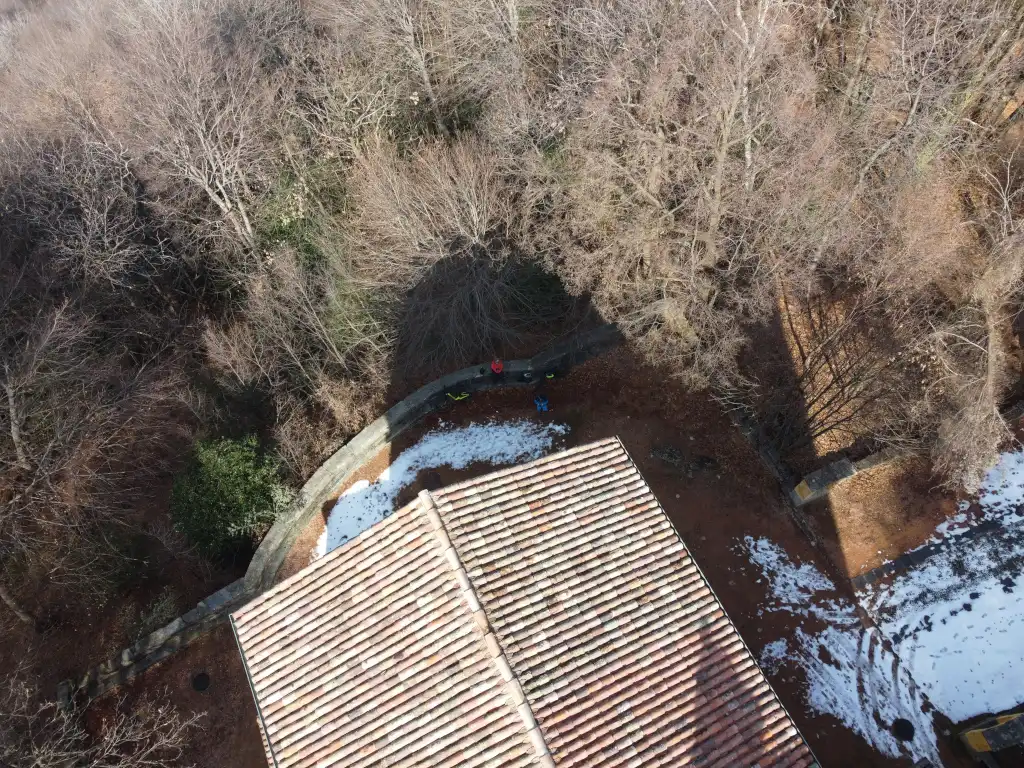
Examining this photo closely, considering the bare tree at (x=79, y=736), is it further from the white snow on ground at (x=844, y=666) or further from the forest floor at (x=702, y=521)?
the white snow on ground at (x=844, y=666)

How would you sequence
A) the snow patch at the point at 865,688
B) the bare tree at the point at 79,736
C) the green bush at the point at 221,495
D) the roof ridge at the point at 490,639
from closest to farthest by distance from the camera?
the roof ridge at the point at 490,639 < the bare tree at the point at 79,736 < the snow patch at the point at 865,688 < the green bush at the point at 221,495

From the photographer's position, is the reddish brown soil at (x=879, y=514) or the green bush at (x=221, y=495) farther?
the green bush at (x=221, y=495)

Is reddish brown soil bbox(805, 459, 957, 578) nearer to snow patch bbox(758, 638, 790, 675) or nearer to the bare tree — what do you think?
snow patch bbox(758, 638, 790, 675)

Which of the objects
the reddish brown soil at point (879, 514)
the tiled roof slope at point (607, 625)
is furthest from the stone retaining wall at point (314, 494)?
the reddish brown soil at point (879, 514)

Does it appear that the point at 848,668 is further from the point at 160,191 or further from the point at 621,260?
the point at 160,191

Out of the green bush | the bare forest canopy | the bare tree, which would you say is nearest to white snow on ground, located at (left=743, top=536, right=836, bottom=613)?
the bare forest canopy

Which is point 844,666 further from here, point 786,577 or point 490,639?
point 490,639

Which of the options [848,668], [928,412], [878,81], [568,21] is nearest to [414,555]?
[848,668]
